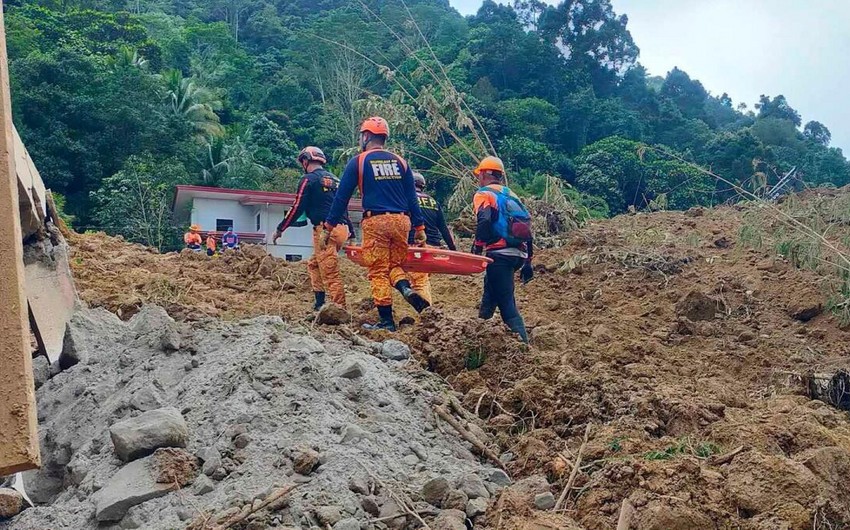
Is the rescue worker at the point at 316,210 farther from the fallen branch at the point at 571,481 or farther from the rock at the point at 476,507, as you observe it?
the rock at the point at 476,507

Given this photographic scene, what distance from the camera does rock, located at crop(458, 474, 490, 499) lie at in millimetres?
3385

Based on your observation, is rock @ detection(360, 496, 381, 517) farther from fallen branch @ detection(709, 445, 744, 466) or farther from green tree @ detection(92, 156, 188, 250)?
green tree @ detection(92, 156, 188, 250)

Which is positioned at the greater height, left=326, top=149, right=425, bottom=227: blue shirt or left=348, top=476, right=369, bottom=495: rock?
left=326, top=149, right=425, bottom=227: blue shirt

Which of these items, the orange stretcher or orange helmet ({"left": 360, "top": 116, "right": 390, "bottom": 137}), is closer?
the orange stretcher

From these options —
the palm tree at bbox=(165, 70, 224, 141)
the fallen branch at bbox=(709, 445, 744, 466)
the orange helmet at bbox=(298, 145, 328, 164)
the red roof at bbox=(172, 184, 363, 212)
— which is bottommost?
the red roof at bbox=(172, 184, 363, 212)

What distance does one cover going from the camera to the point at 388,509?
3.21 meters

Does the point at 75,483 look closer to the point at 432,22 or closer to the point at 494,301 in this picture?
the point at 494,301

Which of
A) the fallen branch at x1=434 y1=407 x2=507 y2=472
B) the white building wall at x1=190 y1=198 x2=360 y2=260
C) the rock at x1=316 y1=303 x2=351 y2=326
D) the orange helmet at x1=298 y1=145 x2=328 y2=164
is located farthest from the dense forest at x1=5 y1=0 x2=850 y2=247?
the fallen branch at x1=434 y1=407 x2=507 y2=472

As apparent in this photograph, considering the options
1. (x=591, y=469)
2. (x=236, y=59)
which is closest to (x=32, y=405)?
(x=591, y=469)

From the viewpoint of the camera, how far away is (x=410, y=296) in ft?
21.8

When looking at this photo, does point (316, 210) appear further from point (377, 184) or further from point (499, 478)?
point (499, 478)

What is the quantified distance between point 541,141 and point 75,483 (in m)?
34.8

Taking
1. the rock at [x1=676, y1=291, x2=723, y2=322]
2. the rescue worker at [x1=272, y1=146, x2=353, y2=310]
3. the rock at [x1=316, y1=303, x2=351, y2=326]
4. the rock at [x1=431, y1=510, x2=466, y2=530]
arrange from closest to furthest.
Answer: the rock at [x1=431, y1=510, x2=466, y2=530] → the rock at [x1=316, y1=303, x2=351, y2=326] → the rescue worker at [x1=272, y1=146, x2=353, y2=310] → the rock at [x1=676, y1=291, x2=723, y2=322]

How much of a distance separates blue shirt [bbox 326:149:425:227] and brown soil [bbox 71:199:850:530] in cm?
99
